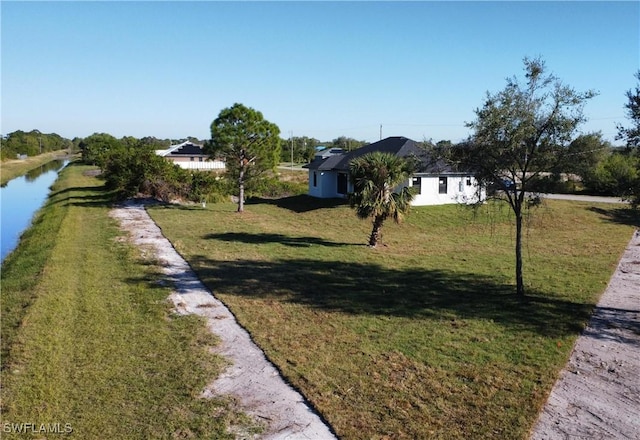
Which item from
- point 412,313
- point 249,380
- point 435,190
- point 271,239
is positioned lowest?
point 249,380

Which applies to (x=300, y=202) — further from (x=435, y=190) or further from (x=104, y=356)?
(x=104, y=356)

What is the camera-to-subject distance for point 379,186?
18.5m

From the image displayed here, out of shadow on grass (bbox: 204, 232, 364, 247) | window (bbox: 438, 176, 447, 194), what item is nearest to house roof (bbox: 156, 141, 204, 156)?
window (bbox: 438, 176, 447, 194)

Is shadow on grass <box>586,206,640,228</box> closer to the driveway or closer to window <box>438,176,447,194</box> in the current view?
the driveway

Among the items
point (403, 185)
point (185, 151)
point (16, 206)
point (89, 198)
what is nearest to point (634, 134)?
point (403, 185)

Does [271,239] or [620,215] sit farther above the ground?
[620,215]

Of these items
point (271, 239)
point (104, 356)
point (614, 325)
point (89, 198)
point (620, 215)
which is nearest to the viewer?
point (104, 356)

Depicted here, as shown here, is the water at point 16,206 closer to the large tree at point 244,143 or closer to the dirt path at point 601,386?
the large tree at point 244,143

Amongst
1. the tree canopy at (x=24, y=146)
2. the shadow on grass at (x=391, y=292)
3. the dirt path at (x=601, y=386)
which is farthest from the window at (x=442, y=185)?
the tree canopy at (x=24, y=146)

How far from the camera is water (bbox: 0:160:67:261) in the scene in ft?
80.9

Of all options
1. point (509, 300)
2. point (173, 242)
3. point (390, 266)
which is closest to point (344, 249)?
point (390, 266)

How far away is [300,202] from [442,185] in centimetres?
961

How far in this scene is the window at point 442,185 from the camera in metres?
29.9

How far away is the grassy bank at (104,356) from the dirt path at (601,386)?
4133 mm
